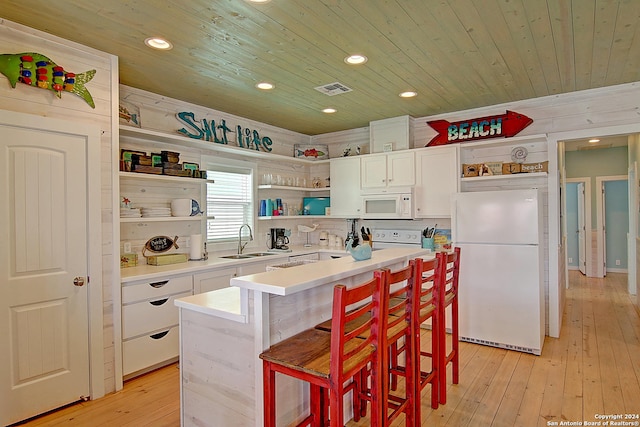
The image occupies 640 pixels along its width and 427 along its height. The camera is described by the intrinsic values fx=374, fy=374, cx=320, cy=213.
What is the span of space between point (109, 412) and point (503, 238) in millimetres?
3582

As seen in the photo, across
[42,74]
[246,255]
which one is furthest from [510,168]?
[42,74]

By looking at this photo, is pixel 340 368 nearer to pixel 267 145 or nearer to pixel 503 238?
pixel 503 238

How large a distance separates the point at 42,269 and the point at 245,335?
1.64 meters

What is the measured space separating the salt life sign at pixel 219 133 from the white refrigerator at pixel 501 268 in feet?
8.37

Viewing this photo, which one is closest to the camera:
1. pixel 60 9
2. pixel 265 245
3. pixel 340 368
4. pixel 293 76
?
pixel 340 368

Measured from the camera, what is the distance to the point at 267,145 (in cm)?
505

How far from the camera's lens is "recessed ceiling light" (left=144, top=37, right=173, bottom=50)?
2.55 meters

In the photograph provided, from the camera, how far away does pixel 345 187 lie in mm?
5090

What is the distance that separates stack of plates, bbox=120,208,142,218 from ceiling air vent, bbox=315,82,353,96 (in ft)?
6.69

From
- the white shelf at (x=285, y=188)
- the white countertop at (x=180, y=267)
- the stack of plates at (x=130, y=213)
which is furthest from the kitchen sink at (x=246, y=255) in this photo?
the stack of plates at (x=130, y=213)

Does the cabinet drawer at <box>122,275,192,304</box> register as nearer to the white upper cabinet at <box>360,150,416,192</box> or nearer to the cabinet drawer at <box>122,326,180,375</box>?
the cabinet drawer at <box>122,326,180,375</box>

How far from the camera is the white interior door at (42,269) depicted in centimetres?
237

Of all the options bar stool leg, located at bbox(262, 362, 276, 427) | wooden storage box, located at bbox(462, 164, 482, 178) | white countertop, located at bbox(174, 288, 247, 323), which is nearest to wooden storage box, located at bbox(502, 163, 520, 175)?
wooden storage box, located at bbox(462, 164, 482, 178)

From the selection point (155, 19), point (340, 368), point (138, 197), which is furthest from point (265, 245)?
point (340, 368)
